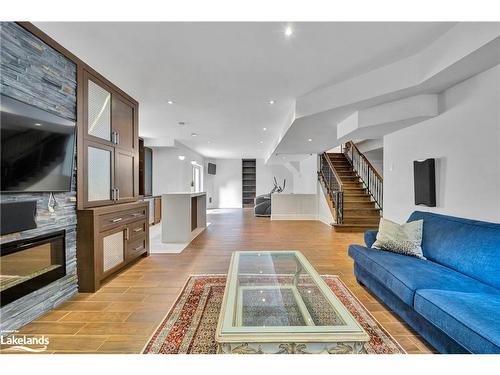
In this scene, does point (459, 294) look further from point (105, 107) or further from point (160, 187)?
point (160, 187)

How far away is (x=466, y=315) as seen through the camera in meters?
1.43

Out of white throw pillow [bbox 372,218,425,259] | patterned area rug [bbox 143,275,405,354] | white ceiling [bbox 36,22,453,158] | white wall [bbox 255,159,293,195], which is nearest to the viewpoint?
patterned area rug [bbox 143,275,405,354]

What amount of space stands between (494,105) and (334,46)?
1.65 m

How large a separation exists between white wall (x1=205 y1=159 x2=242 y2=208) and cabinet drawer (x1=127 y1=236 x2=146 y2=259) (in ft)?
31.2

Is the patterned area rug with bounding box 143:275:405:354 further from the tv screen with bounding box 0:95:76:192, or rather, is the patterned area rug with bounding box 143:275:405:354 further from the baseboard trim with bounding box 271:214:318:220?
the baseboard trim with bounding box 271:214:318:220

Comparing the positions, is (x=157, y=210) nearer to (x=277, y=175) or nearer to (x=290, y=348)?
(x=290, y=348)

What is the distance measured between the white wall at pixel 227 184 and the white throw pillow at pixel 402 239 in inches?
431

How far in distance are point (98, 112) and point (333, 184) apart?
6.68 m

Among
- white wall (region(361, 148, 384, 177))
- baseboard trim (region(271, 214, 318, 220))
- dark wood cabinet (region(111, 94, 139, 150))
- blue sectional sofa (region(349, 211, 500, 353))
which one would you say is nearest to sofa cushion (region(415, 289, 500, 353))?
blue sectional sofa (region(349, 211, 500, 353))

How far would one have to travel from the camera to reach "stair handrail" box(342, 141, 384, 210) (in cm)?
689

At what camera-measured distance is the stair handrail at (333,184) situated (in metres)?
6.48

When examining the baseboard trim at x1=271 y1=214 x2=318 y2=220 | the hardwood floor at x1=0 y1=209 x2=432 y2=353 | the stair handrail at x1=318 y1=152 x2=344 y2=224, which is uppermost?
the stair handrail at x1=318 y1=152 x2=344 y2=224

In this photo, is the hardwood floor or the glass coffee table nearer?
the glass coffee table

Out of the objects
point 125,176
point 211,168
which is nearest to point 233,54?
point 125,176
